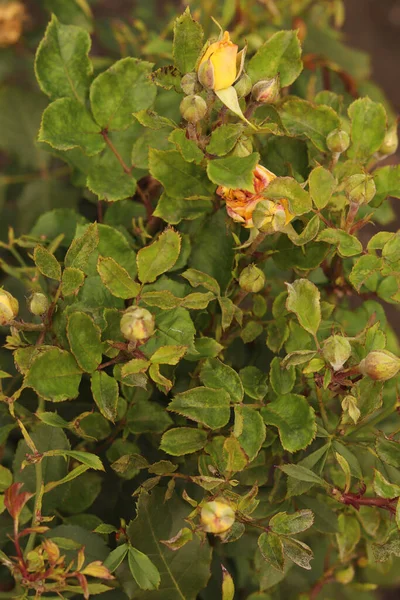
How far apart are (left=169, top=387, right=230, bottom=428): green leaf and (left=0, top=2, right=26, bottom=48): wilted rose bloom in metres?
0.51

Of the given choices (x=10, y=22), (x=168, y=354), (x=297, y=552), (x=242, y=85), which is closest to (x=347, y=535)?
(x=297, y=552)

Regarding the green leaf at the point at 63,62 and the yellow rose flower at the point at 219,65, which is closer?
the yellow rose flower at the point at 219,65

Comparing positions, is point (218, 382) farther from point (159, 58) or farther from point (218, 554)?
point (159, 58)

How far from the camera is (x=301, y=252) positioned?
0.39 metres

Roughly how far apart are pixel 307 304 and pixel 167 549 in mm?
176

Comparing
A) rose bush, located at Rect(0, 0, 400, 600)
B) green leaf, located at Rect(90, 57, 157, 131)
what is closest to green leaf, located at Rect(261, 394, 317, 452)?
rose bush, located at Rect(0, 0, 400, 600)

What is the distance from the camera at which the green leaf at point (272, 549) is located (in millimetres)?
344

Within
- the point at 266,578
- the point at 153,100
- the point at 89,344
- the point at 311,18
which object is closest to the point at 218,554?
the point at 266,578

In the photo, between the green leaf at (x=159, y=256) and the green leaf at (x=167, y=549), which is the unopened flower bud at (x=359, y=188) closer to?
the green leaf at (x=159, y=256)

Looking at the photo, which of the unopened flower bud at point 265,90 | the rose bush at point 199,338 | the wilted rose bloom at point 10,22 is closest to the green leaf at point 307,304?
the rose bush at point 199,338

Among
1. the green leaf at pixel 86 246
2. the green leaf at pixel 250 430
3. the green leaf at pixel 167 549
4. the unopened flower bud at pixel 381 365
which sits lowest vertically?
the green leaf at pixel 167 549

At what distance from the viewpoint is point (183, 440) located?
372mm

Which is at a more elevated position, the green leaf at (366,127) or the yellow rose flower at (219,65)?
the yellow rose flower at (219,65)

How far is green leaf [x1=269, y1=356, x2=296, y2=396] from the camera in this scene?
14.8 inches
